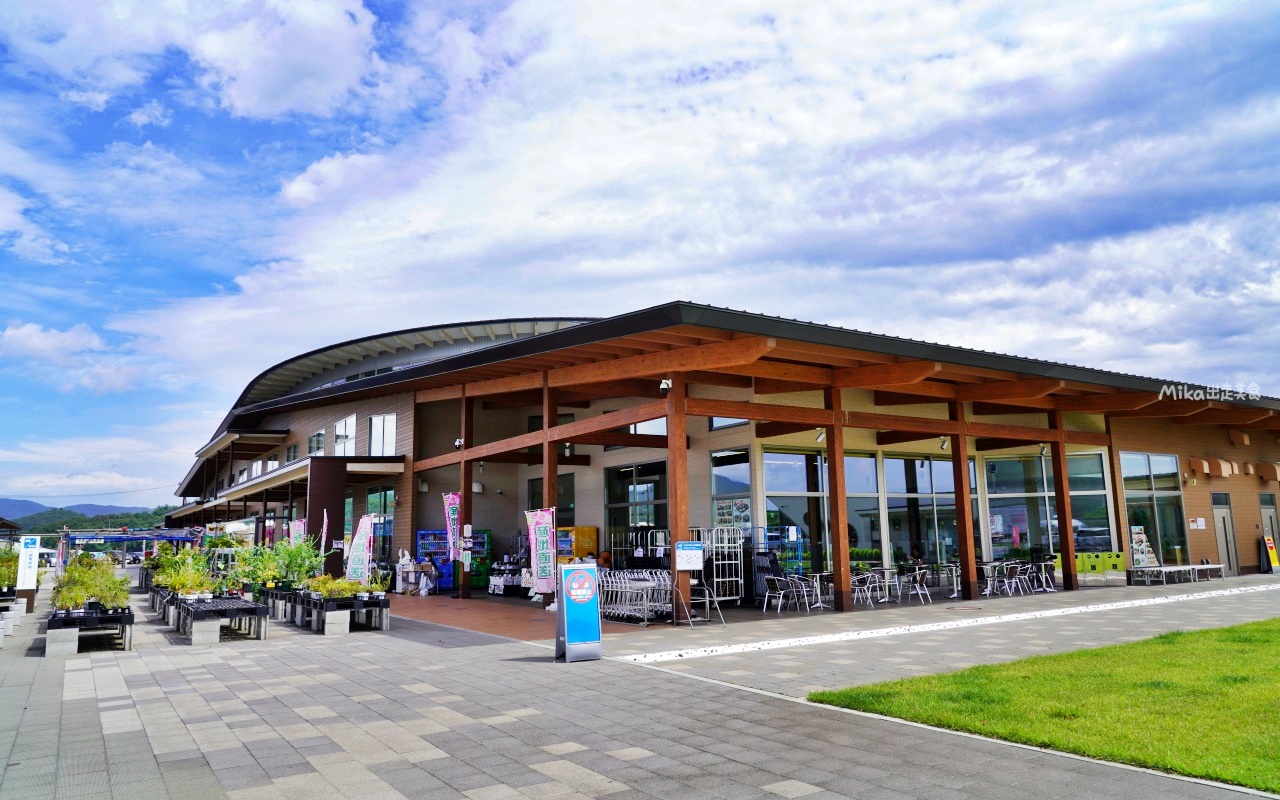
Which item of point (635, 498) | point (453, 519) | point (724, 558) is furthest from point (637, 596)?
point (453, 519)

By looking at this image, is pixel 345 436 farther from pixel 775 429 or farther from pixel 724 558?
pixel 775 429

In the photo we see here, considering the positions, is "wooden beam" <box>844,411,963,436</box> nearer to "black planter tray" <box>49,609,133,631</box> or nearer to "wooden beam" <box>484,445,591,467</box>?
"wooden beam" <box>484,445,591,467</box>

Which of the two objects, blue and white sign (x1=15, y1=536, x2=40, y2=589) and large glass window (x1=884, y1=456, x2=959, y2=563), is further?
large glass window (x1=884, y1=456, x2=959, y2=563)

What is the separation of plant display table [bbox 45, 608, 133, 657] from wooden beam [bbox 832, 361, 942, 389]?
36.9 ft

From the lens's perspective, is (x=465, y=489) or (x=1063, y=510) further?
(x=465, y=489)

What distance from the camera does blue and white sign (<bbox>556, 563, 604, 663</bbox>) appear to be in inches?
354

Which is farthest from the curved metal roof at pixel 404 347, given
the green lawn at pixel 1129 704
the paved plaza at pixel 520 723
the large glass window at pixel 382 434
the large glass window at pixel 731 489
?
the green lawn at pixel 1129 704

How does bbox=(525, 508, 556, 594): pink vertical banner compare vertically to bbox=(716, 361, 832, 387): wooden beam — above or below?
below

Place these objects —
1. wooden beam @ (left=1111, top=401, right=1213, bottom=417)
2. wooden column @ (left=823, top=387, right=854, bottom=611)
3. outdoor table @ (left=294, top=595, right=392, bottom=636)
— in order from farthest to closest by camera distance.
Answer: wooden beam @ (left=1111, top=401, right=1213, bottom=417), wooden column @ (left=823, top=387, right=854, bottom=611), outdoor table @ (left=294, top=595, right=392, bottom=636)

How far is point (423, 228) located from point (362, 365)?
40.3 feet

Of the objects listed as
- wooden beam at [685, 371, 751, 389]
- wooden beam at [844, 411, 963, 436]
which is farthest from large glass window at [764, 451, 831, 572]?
wooden beam at [844, 411, 963, 436]

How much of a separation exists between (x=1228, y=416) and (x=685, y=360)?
56.0 feet

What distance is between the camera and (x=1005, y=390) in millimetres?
16375

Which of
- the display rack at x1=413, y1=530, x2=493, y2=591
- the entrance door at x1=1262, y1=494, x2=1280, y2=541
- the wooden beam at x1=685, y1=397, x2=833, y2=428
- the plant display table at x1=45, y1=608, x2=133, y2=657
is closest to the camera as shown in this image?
the plant display table at x1=45, y1=608, x2=133, y2=657
